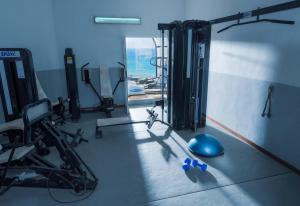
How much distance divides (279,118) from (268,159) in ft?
2.01

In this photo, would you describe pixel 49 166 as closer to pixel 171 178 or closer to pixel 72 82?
pixel 171 178

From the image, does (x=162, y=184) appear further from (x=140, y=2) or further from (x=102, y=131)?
(x=140, y=2)

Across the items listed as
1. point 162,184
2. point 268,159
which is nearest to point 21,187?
point 162,184

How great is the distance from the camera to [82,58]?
515 centimetres

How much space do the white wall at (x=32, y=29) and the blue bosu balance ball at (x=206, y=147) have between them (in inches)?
145

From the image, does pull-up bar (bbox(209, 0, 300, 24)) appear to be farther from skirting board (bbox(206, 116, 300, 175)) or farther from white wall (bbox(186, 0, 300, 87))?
skirting board (bbox(206, 116, 300, 175))

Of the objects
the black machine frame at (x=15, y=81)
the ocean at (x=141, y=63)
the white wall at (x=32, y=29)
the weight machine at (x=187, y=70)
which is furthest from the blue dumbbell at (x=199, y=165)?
the ocean at (x=141, y=63)

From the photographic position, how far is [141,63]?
346 inches

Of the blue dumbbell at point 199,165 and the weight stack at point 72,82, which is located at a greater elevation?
the weight stack at point 72,82

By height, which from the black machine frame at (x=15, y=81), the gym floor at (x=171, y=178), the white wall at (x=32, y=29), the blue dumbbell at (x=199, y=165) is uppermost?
the white wall at (x=32, y=29)

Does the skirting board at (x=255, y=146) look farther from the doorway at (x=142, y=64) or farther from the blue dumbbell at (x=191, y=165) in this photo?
the doorway at (x=142, y=64)

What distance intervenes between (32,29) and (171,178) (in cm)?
399

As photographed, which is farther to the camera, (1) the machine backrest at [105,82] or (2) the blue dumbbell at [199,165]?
(1) the machine backrest at [105,82]

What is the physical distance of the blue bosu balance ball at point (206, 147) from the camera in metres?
3.09
